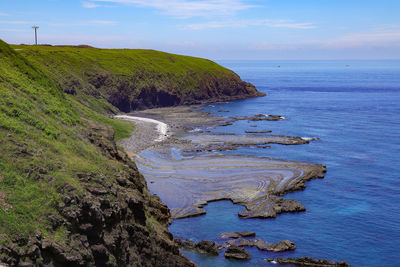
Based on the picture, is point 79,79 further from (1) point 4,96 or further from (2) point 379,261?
(2) point 379,261

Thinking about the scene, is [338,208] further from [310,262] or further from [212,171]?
[212,171]

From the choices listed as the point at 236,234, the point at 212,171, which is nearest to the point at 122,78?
the point at 212,171

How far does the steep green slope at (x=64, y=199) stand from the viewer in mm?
24625

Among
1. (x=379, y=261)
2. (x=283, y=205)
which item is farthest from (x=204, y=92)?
(x=379, y=261)

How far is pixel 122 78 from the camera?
6348 inches

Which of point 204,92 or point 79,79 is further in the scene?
point 204,92

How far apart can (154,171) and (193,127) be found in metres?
47.7

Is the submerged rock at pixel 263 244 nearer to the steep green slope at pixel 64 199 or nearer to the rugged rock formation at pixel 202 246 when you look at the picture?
the rugged rock formation at pixel 202 246

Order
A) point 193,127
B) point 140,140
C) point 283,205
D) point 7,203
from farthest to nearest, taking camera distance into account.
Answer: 1. point 193,127
2. point 140,140
3. point 283,205
4. point 7,203

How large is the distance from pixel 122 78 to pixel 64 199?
138 m

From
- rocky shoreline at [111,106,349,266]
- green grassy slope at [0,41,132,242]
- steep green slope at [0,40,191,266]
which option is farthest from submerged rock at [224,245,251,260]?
green grassy slope at [0,41,132,242]

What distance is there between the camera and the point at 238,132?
112562 mm

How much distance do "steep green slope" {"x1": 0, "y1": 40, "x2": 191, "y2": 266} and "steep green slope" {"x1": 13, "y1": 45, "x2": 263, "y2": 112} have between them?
85.6 meters

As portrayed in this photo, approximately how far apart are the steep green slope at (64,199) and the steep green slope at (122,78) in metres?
85.6
